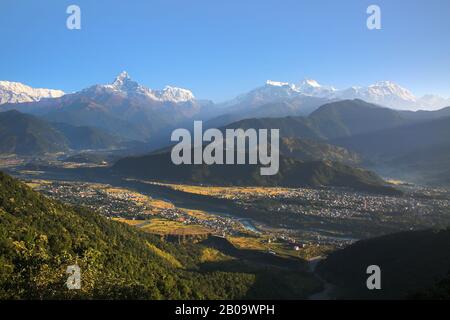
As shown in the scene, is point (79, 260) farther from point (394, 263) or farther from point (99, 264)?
point (394, 263)

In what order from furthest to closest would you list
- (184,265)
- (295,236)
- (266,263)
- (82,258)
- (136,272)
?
(295,236), (266,263), (184,265), (136,272), (82,258)

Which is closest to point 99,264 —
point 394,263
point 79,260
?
point 79,260

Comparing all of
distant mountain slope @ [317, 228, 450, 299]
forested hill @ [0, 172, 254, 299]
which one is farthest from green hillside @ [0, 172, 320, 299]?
distant mountain slope @ [317, 228, 450, 299]

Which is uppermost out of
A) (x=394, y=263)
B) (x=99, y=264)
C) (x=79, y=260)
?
(x=79, y=260)

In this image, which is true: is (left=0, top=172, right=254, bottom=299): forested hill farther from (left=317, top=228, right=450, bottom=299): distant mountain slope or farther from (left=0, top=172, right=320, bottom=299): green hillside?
(left=317, top=228, right=450, bottom=299): distant mountain slope

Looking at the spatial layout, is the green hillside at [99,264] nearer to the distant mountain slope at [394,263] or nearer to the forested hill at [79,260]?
the forested hill at [79,260]
